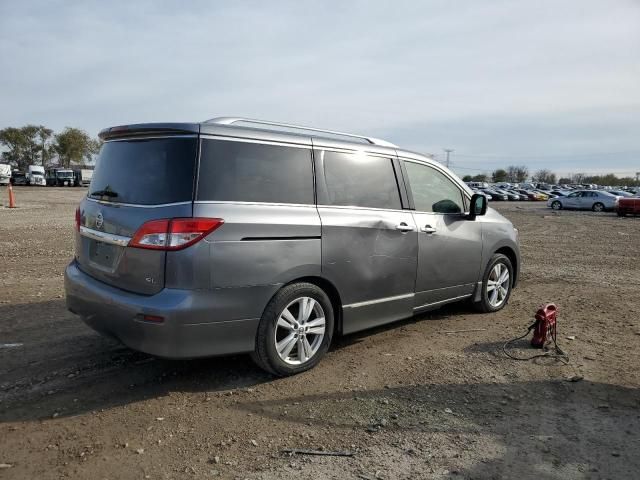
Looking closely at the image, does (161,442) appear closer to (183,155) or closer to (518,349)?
(183,155)

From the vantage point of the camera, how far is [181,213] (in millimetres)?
3402

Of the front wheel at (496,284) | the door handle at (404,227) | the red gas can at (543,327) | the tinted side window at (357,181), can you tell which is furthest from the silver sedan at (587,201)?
the tinted side window at (357,181)

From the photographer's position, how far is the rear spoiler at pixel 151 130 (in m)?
3.60

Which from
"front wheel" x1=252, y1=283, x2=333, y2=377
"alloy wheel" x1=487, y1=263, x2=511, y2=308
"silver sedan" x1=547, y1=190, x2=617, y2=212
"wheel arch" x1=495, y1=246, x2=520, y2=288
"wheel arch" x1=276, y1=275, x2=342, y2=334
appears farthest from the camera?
"silver sedan" x1=547, y1=190, x2=617, y2=212

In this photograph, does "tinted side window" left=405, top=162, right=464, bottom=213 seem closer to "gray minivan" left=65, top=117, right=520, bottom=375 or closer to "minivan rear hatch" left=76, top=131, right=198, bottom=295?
"gray minivan" left=65, top=117, right=520, bottom=375

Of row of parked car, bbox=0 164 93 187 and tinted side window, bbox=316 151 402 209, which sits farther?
row of parked car, bbox=0 164 93 187

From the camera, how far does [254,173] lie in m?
3.80

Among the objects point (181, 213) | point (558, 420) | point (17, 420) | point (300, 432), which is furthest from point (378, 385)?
point (17, 420)

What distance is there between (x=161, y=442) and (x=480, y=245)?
402 cm

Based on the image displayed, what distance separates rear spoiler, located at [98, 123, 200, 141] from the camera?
360 cm

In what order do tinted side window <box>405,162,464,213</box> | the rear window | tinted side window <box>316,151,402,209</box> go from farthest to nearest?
tinted side window <box>405,162,464,213</box> < tinted side window <box>316,151,402,209</box> < the rear window

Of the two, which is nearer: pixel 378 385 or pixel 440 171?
pixel 378 385

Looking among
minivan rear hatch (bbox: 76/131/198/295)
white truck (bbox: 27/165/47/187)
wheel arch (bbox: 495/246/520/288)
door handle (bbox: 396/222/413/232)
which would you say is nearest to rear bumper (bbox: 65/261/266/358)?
minivan rear hatch (bbox: 76/131/198/295)

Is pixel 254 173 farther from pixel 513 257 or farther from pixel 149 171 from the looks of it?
pixel 513 257
